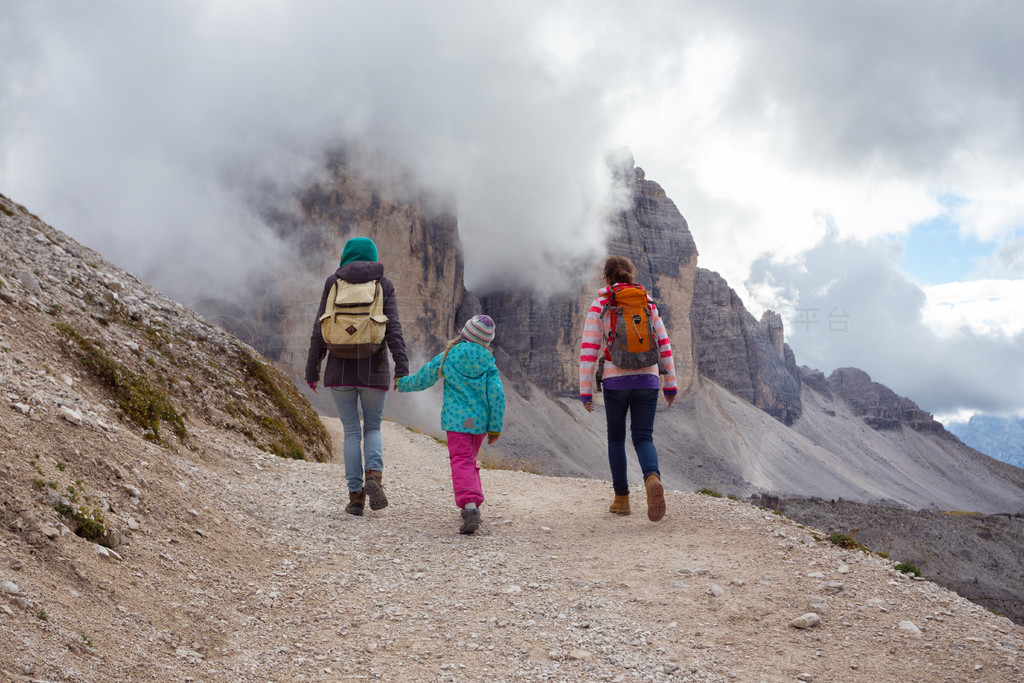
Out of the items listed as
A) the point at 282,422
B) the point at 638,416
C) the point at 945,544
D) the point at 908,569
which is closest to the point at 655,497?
the point at 638,416

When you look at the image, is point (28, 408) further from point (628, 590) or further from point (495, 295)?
point (495, 295)

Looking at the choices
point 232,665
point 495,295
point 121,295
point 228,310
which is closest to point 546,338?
point 495,295

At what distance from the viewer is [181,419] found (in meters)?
9.28

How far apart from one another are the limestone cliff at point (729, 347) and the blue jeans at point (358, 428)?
14245 centimetres

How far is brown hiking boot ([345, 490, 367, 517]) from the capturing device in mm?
7715

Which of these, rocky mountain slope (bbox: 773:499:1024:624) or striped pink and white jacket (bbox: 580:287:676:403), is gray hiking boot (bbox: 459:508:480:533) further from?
rocky mountain slope (bbox: 773:499:1024:624)

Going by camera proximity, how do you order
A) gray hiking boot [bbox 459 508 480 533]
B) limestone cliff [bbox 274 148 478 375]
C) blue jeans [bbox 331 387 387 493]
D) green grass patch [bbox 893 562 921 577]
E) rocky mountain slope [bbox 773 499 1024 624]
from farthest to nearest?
limestone cliff [bbox 274 148 478 375] < rocky mountain slope [bbox 773 499 1024 624] < blue jeans [bbox 331 387 387 493] < gray hiking boot [bbox 459 508 480 533] < green grass patch [bbox 893 562 921 577]

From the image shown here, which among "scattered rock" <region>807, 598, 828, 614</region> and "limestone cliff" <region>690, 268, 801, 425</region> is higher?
"limestone cliff" <region>690, 268, 801, 425</region>

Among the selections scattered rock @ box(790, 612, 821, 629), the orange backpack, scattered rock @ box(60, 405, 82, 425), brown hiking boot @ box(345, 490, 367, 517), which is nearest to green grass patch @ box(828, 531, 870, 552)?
scattered rock @ box(790, 612, 821, 629)

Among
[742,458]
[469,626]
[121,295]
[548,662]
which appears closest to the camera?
[548,662]

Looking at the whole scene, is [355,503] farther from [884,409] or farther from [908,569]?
[884,409]

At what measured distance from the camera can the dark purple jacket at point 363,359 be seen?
741 cm

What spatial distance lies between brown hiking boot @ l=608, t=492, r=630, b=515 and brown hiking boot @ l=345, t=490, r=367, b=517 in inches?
125

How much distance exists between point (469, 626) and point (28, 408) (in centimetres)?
422
